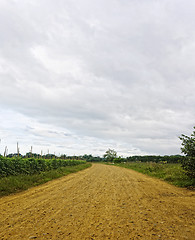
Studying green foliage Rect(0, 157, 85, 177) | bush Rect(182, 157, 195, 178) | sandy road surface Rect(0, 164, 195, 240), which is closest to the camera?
sandy road surface Rect(0, 164, 195, 240)

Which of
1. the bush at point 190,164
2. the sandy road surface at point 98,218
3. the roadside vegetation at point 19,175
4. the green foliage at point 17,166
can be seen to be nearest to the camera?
the sandy road surface at point 98,218

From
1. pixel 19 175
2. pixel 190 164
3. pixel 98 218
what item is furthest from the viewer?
pixel 19 175

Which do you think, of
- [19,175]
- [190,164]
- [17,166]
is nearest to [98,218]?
[190,164]

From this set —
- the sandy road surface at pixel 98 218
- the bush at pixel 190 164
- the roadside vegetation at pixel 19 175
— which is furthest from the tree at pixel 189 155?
the roadside vegetation at pixel 19 175

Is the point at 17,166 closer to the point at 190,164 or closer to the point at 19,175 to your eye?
the point at 19,175

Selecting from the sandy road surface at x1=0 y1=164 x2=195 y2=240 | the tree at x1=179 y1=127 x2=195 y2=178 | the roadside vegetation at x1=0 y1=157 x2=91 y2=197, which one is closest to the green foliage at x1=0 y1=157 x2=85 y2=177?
the roadside vegetation at x1=0 y1=157 x2=91 y2=197

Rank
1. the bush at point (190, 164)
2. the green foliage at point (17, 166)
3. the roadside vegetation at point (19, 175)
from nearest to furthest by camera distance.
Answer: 1. the roadside vegetation at point (19, 175)
2. the bush at point (190, 164)
3. the green foliage at point (17, 166)

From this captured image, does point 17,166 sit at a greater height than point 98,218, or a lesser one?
greater

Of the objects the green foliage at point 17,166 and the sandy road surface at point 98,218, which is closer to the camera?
the sandy road surface at point 98,218

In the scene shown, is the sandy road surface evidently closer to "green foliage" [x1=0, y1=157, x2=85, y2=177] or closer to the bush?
the bush

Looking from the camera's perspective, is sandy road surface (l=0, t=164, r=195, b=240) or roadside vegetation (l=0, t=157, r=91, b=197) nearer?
sandy road surface (l=0, t=164, r=195, b=240)

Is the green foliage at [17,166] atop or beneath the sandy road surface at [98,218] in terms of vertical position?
atop

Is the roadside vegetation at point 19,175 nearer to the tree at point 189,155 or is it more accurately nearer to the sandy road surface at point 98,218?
the sandy road surface at point 98,218

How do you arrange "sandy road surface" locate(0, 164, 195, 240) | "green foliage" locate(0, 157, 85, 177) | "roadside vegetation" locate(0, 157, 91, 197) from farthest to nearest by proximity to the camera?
"green foliage" locate(0, 157, 85, 177), "roadside vegetation" locate(0, 157, 91, 197), "sandy road surface" locate(0, 164, 195, 240)
